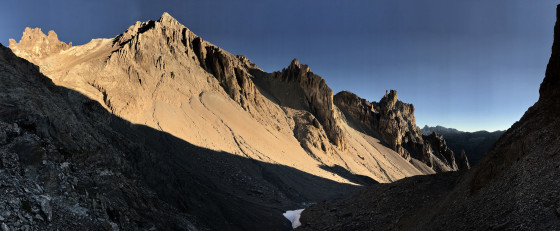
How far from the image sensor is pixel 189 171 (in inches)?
886

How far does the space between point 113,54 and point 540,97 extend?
111 feet

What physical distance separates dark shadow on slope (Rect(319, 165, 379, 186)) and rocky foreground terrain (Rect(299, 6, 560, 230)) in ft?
85.0

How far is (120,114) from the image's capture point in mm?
24656

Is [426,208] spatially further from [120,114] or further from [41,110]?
[120,114]

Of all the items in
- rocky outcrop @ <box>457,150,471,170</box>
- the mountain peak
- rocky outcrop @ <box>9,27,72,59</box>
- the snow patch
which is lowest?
the snow patch

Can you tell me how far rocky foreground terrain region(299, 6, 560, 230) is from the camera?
7343 mm

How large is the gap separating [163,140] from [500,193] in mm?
23896

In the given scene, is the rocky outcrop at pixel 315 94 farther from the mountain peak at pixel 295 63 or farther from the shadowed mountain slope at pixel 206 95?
the shadowed mountain slope at pixel 206 95

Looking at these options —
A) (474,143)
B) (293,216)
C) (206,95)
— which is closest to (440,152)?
(474,143)

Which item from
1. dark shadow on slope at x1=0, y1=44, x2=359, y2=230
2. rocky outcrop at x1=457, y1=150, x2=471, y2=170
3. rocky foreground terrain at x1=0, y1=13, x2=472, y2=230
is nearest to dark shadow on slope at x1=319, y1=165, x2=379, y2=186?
rocky foreground terrain at x1=0, y1=13, x2=472, y2=230

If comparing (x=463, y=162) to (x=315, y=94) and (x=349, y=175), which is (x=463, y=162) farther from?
(x=315, y=94)

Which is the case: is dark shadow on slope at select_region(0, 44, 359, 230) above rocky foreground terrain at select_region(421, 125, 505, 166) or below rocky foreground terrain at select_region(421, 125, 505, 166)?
below

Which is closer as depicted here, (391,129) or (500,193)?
(500,193)

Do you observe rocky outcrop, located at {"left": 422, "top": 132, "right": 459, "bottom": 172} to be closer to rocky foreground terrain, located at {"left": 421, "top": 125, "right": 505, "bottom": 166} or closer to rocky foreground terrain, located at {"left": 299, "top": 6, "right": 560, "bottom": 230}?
rocky foreground terrain, located at {"left": 421, "top": 125, "right": 505, "bottom": 166}
